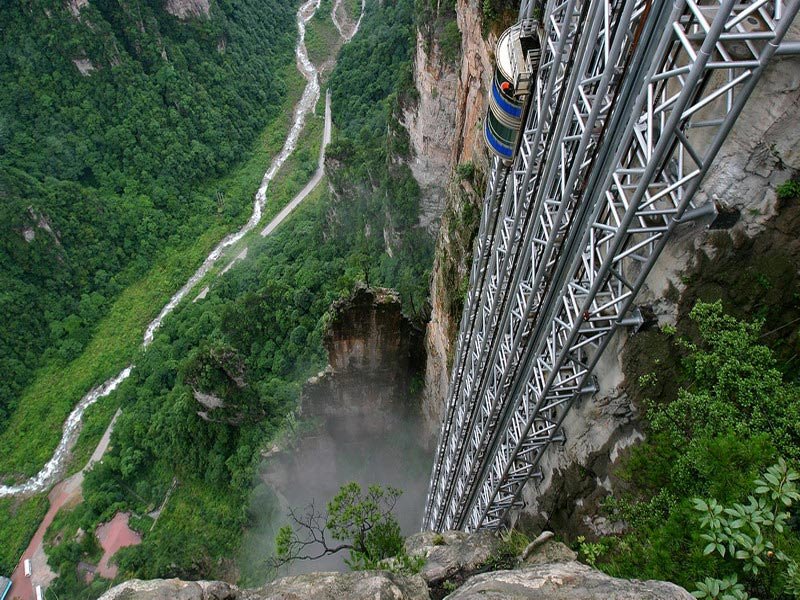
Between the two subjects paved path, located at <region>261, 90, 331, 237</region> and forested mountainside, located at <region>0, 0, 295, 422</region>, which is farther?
paved path, located at <region>261, 90, 331, 237</region>

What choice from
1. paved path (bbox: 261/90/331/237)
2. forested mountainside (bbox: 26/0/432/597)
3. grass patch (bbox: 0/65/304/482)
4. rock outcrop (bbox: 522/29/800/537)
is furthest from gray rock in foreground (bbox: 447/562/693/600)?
paved path (bbox: 261/90/331/237)

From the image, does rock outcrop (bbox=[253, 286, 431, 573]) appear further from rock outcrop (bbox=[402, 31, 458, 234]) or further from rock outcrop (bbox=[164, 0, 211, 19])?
rock outcrop (bbox=[164, 0, 211, 19])

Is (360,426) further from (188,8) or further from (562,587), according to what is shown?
(188,8)

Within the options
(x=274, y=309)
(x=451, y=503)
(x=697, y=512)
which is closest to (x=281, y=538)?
(x=451, y=503)

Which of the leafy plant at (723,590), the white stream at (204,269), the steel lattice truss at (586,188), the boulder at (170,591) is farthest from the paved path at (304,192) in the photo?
the leafy plant at (723,590)

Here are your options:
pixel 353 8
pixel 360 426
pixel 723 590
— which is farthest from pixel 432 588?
pixel 353 8
